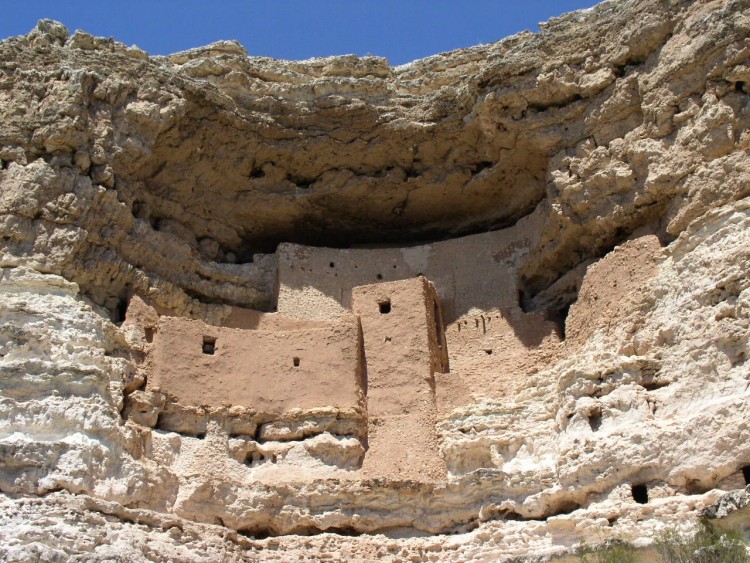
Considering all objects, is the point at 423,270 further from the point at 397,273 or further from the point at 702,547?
the point at 702,547

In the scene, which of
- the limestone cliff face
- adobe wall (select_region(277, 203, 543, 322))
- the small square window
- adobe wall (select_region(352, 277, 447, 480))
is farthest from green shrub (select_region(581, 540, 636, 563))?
the small square window

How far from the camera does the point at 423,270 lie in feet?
58.6

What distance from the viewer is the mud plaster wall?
48.9ft

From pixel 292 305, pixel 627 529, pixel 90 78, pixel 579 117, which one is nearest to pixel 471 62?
pixel 579 117

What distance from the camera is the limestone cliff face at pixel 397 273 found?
41.5 ft

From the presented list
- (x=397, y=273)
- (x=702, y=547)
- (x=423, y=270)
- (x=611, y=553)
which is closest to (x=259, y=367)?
(x=397, y=273)

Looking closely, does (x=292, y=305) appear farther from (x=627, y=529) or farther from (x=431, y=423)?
(x=627, y=529)

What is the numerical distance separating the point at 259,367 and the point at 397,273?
3.62 meters

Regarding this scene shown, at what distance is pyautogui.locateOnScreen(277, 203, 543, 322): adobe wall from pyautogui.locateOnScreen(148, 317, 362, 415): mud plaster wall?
1.56 m

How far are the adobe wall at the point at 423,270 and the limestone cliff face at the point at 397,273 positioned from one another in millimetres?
49

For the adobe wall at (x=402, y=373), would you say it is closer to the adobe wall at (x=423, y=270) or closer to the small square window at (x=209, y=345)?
the adobe wall at (x=423, y=270)

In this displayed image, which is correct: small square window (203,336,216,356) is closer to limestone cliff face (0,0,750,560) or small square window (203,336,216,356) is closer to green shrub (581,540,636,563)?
limestone cliff face (0,0,750,560)

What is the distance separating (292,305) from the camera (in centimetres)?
1711

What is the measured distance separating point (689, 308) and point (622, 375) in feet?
3.72
